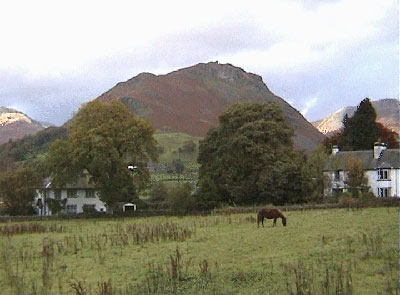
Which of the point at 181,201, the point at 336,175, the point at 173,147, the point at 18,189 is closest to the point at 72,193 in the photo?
the point at 18,189

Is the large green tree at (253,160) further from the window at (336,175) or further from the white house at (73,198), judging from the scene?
the white house at (73,198)

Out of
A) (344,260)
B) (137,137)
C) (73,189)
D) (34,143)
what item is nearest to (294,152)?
(137,137)

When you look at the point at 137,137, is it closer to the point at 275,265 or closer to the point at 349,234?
the point at 349,234

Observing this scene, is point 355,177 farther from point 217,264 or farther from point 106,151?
point 217,264

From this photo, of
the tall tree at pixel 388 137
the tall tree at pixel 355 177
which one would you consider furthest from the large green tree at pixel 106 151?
the tall tree at pixel 388 137

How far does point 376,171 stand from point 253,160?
16666mm

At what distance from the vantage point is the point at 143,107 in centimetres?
18350

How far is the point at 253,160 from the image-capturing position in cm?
4959

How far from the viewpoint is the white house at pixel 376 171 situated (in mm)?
56312

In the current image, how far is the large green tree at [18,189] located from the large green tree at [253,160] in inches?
739

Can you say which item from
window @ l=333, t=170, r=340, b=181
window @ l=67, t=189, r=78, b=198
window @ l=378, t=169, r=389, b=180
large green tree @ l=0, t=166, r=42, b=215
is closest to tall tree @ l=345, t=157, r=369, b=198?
window @ l=378, t=169, r=389, b=180

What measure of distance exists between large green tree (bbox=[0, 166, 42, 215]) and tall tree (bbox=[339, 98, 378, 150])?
133 ft

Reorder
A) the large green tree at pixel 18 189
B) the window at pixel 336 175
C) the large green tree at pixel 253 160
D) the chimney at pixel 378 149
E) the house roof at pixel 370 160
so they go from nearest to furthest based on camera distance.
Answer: the large green tree at pixel 253 160 → the large green tree at pixel 18 189 → the house roof at pixel 370 160 → the chimney at pixel 378 149 → the window at pixel 336 175

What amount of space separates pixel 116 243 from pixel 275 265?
8.76 m
